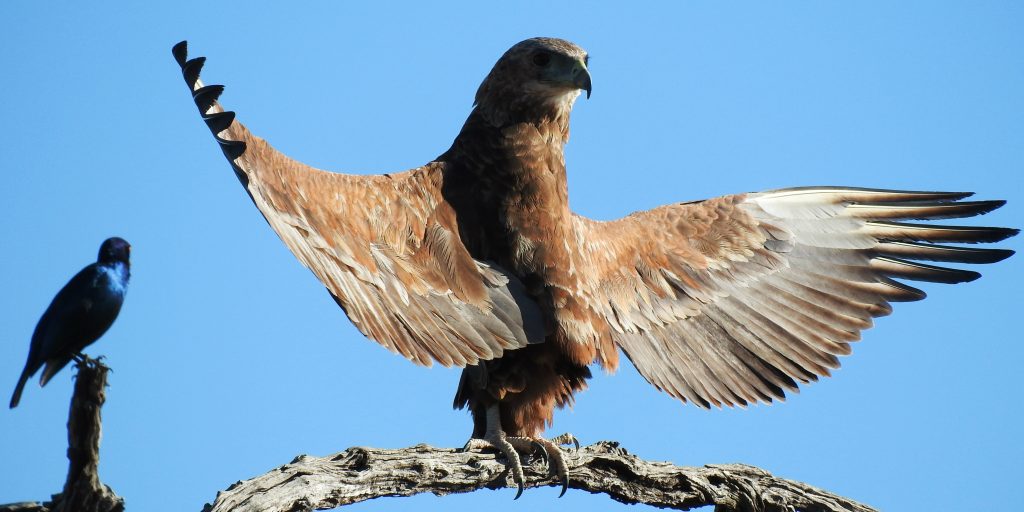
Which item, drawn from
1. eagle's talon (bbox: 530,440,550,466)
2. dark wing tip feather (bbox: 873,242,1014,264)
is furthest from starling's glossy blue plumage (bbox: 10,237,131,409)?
dark wing tip feather (bbox: 873,242,1014,264)

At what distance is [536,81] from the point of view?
5.47 m

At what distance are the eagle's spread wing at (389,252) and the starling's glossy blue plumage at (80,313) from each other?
22.0 inches

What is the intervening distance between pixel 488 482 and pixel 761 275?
2.48 metres

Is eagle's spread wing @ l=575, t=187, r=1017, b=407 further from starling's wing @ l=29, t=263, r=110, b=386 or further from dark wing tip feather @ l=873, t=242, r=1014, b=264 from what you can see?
starling's wing @ l=29, t=263, r=110, b=386

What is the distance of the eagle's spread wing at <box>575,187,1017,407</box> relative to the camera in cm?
604

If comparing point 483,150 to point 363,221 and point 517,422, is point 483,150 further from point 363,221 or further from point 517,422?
point 517,422

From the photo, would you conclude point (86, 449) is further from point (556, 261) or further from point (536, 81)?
point (536, 81)

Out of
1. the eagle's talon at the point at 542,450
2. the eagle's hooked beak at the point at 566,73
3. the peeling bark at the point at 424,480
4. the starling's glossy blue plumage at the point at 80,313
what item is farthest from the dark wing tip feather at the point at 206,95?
the eagle's talon at the point at 542,450

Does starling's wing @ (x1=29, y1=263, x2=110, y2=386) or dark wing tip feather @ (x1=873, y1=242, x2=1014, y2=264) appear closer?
starling's wing @ (x1=29, y1=263, x2=110, y2=386)

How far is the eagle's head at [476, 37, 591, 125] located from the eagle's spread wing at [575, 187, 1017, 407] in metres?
0.59

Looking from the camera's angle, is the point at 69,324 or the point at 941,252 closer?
the point at 69,324

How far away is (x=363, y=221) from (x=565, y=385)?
1.23 meters

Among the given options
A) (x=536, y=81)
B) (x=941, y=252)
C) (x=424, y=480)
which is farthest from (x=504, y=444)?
(x=941, y=252)

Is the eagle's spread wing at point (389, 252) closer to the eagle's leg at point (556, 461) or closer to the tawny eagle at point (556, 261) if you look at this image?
the tawny eagle at point (556, 261)
